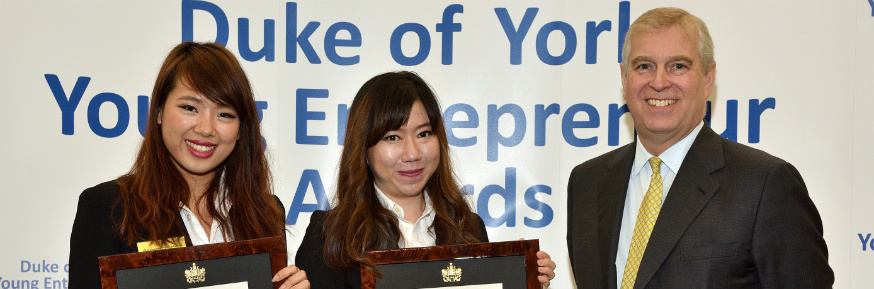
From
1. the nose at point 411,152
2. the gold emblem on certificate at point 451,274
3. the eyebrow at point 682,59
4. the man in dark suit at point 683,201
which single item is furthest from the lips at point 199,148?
the eyebrow at point 682,59

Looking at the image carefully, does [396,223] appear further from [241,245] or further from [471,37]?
[471,37]

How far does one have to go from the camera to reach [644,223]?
282 centimetres

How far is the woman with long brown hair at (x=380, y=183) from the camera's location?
2.83 meters

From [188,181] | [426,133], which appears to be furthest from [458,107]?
[188,181]

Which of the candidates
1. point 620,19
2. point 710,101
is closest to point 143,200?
point 620,19

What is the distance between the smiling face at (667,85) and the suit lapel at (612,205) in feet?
0.66

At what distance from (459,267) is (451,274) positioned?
42 mm

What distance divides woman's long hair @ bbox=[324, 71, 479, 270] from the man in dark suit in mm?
639

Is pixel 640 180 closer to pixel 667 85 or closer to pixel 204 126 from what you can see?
pixel 667 85

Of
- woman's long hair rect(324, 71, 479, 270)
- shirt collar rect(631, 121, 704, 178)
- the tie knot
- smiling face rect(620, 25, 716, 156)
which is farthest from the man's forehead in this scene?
woman's long hair rect(324, 71, 479, 270)

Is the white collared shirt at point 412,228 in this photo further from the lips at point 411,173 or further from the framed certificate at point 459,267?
the framed certificate at point 459,267

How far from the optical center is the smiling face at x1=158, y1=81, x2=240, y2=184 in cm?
266

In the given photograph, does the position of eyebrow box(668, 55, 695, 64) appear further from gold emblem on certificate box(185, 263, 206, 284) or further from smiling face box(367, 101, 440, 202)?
gold emblem on certificate box(185, 263, 206, 284)

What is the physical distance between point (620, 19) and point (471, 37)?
3.13 ft
